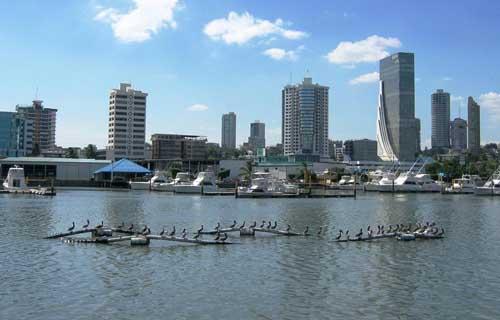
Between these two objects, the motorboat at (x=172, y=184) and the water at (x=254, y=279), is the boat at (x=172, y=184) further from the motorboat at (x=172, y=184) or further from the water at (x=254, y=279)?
the water at (x=254, y=279)

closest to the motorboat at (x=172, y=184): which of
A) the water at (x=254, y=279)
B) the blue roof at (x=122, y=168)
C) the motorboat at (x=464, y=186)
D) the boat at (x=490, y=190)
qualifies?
the blue roof at (x=122, y=168)

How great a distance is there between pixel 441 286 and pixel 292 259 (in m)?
10.8

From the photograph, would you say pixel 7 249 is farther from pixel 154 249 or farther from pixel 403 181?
pixel 403 181

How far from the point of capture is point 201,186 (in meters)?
134

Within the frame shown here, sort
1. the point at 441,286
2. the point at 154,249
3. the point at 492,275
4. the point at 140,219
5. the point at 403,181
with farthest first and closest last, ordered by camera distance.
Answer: the point at 403,181
the point at 140,219
the point at 154,249
the point at 492,275
the point at 441,286

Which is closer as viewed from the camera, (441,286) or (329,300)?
(329,300)

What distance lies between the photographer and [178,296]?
27.7 m

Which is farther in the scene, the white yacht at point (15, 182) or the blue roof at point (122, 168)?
the blue roof at point (122, 168)

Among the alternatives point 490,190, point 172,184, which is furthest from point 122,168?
point 490,190

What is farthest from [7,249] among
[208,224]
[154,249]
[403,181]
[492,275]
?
[403,181]

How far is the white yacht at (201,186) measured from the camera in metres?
133

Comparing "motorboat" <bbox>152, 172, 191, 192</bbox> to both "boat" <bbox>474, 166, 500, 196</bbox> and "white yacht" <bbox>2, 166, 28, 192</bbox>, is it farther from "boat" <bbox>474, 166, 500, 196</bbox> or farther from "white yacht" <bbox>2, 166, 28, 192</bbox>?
"boat" <bbox>474, 166, 500, 196</bbox>

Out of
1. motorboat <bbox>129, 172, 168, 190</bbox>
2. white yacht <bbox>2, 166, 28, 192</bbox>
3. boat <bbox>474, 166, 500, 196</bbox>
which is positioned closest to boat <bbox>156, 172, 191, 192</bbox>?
motorboat <bbox>129, 172, 168, 190</bbox>

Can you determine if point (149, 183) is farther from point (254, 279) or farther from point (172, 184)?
point (254, 279)
